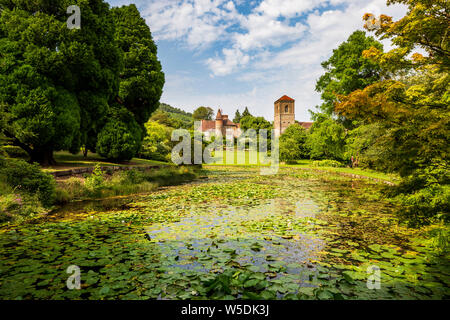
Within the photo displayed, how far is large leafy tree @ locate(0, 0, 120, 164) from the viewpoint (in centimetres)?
940

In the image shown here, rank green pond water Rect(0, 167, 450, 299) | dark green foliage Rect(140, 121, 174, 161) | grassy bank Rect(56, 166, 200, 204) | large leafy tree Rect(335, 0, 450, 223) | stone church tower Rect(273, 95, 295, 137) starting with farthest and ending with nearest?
stone church tower Rect(273, 95, 295, 137) < dark green foliage Rect(140, 121, 174, 161) < grassy bank Rect(56, 166, 200, 204) < large leafy tree Rect(335, 0, 450, 223) < green pond water Rect(0, 167, 450, 299)

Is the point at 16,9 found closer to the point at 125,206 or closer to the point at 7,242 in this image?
the point at 125,206

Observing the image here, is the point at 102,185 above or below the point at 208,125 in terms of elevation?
below

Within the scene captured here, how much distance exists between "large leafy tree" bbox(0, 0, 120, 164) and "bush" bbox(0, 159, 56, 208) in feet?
7.56

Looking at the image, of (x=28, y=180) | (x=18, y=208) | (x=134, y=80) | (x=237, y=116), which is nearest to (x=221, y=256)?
(x=18, y=208)

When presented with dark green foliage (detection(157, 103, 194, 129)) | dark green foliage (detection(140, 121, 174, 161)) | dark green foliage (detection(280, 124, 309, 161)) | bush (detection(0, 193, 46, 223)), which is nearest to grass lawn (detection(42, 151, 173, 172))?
bush (detection(0, 193, 46, 223))

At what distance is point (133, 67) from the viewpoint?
18.1 metres

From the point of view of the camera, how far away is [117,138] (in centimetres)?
1564

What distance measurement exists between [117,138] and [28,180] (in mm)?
9013

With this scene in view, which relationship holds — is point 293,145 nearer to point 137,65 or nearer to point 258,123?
point 137,65

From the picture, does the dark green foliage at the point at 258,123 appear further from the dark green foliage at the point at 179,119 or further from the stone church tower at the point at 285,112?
the dark green foliage at the point at 179,119

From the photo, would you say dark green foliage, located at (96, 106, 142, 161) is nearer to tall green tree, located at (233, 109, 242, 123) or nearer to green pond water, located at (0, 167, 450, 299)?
green pond water, located at (0, 167, 450, 299)

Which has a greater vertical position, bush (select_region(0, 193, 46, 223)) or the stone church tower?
the stone church tower

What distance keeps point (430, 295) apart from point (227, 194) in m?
7.69
